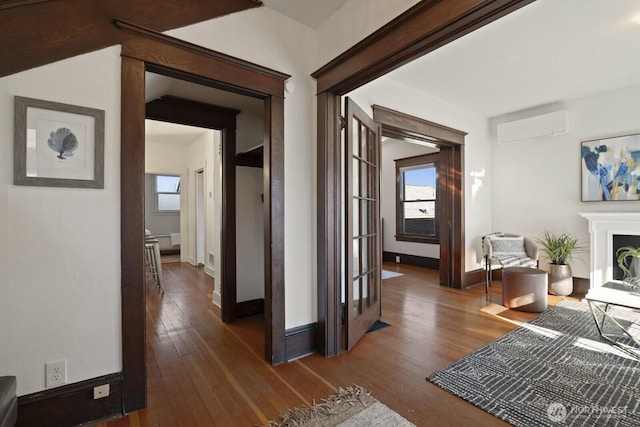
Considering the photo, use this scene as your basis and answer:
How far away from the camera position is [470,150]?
14.9 feet

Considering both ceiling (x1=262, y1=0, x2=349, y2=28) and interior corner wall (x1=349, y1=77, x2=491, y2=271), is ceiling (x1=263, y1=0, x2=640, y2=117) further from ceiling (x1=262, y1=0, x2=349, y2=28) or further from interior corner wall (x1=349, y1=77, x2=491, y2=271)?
interior corner wall (x1=349, y1=77, x2=491, y2=271)

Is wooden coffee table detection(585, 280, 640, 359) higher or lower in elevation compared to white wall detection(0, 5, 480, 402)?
lower

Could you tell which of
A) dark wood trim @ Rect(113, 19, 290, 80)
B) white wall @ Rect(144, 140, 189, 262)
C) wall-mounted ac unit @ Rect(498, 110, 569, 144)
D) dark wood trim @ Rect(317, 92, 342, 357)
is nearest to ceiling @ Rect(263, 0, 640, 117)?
wall-mounted ac unit @ Rect(498, 110, 569, 144)

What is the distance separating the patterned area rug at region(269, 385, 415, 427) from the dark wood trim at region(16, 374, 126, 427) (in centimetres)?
90

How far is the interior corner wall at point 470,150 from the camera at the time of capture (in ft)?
12.1

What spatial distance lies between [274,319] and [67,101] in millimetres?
1830

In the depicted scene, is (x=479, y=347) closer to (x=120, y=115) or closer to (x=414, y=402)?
(x=414, y=402)

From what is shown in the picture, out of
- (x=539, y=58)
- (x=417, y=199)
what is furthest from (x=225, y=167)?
(x=417, y=199)

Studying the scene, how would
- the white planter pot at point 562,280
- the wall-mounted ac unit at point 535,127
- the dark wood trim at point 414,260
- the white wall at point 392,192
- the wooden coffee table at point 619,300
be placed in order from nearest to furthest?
the wooden coffee table at point 619,300 → the white planter pot at point 562,280 → the wall-mounted ac unit at point 535,127 → the dark wood trim at point 414,260 → the white wall at point 392,192

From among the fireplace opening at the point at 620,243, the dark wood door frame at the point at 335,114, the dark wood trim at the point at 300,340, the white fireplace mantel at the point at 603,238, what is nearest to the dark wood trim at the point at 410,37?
the dark wood door frame at the point at 335,114

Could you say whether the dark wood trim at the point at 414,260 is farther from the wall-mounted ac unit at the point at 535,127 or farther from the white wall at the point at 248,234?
the white wall at the point at 248,234

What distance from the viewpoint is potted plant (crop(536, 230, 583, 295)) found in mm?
3893

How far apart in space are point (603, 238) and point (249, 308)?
4488 mm

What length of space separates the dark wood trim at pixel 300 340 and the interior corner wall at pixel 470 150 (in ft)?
8.69
